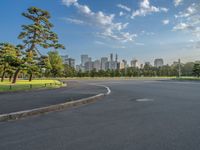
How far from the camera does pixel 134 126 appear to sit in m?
5.64

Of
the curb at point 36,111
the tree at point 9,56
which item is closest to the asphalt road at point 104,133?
the curb at point 36,111

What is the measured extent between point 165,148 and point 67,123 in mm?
3225

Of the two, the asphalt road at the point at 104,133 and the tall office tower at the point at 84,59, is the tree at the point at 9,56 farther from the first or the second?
the tall office tower at the point at 84,59

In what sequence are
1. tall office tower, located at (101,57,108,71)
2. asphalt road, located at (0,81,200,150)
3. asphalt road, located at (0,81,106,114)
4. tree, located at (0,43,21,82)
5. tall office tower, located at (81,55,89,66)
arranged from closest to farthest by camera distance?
asphalt road, located at (0,81,200,150), asphalt road, located at (0,81,106,114), tree, located at (0,43,21,82), tall office tower, located at (101,57,108,71), tall office tower, located at (81,55,89,66)

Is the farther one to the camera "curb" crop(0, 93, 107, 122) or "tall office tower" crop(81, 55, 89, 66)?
"tall office tower" crop(81, 55, 89, 66)

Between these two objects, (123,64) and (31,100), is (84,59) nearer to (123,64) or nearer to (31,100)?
(123,64)

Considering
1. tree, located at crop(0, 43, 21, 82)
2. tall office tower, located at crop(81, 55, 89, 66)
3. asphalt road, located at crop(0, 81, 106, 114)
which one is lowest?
asphalt road, located at crop(0, 81, 106, 114)

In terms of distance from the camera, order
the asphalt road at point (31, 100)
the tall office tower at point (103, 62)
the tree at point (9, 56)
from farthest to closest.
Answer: the tall office tower at point (103, 62), the tree at point (9, 56), the asphalt road at point (31, 100)

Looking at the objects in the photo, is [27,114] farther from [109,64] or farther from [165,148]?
[109,64]

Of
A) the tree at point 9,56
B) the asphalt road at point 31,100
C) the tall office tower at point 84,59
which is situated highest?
the tall office tower at point 84,59

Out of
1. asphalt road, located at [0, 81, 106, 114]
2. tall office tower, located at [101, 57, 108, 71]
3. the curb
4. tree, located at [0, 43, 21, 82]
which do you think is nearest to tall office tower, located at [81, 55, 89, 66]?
tall office tower, located at [101, 57, 108, 71]

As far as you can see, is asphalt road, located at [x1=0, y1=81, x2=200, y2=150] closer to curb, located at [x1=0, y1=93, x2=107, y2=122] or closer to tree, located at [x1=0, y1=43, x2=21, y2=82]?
curb, located at [x1=0, y1=93, x2=107, y2=122]

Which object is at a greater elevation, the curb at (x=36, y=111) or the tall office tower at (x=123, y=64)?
the tall office tower at (x=123, y=64)

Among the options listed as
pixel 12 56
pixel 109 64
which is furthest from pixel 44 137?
pixel 109 64
